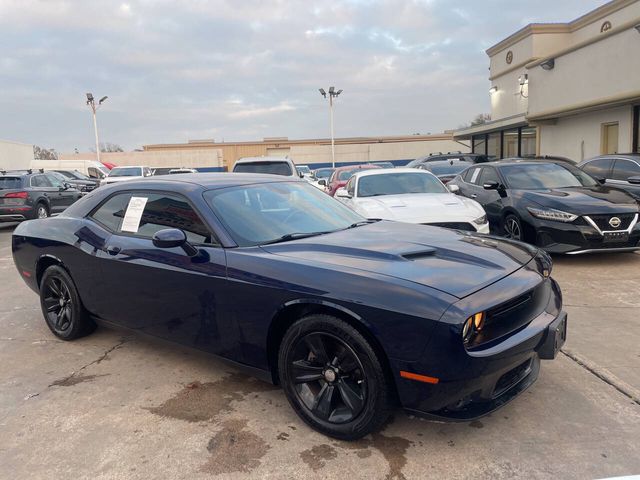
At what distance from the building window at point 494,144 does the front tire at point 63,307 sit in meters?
24.0

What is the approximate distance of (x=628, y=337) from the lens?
423cm

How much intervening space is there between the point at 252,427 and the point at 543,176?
668 centimetres

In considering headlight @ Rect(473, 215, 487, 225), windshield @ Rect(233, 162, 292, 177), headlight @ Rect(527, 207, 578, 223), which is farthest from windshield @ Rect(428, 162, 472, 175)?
headlight @ Rect(473, 215, 487, 225)

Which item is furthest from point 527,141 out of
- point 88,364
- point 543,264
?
point 88,364

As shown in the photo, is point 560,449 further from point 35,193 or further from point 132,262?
point 35,193

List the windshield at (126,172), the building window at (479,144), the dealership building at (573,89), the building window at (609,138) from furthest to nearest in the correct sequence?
1. the building window at (479,144)
2. the windshield at (126,172)
3. the building window at (609,138)
4. the dealership building at (573,89)

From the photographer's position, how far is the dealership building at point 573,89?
14.7 meters

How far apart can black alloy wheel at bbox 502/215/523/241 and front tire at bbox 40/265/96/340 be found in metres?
5.88

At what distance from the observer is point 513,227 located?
7.69 metres

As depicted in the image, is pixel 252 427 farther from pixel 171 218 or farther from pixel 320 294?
pixel 171 218

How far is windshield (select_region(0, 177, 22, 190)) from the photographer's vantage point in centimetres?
1380

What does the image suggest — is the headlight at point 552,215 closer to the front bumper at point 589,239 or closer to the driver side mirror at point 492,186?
the front bumper at point 589,239

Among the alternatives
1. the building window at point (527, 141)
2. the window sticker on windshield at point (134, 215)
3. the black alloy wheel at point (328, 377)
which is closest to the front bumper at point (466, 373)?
the black alloy wheel at point (328, 377)

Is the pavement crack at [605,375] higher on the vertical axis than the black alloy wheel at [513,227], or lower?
lower
